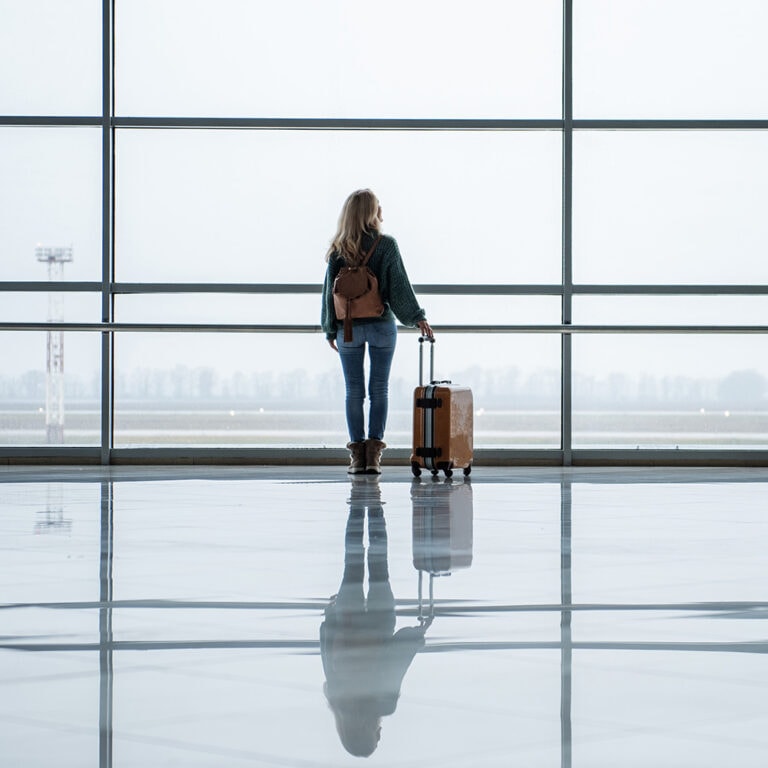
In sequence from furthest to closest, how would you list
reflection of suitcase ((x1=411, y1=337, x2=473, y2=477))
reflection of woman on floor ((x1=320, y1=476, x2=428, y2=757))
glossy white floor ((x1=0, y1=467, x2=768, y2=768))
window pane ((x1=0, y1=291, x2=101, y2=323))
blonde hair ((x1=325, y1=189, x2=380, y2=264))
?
window pane ((x1=0, y1=291, x2=101, y2=323))
blonde hair ((x1=325, y1=189, x2=380, y2=264))
reflection of suitcase ((x1=411, y1=337, x2=473, y2=477))
reflection of woman on floor ((x1=320, y1=476, x2=428, y2=757))
glossy white floor ((x1=0, y1=467, x2=768, y2=768))

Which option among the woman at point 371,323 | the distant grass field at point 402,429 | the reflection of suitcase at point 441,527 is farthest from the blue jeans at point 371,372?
the distant grass field at point 402,429

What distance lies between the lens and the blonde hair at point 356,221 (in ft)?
25.1

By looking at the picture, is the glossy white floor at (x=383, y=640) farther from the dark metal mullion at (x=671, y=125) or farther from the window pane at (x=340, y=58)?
the window pane at (x=340, y=58)

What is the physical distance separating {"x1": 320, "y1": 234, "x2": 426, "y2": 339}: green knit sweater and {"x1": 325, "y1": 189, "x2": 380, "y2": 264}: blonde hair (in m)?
0.06

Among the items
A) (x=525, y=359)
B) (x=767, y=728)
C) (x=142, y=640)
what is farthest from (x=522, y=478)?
(x=767, y=728)

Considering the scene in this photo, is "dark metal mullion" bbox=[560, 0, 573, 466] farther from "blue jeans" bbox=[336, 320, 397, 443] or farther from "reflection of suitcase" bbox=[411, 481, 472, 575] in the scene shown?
"reflection of suitcase" bbox=[411, 481, 472, 575]

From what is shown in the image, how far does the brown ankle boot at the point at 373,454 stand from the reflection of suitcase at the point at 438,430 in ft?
0.62

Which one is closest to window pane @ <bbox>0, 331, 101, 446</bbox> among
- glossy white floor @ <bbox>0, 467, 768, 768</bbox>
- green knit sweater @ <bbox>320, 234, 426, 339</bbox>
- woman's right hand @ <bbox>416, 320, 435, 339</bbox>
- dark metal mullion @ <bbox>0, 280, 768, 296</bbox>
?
dark metal mullion @ <bbox>0, 280, 768, 296</bbox>

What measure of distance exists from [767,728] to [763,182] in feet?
25.8

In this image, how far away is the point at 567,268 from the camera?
9039mm

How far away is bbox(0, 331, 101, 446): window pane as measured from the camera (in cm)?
899

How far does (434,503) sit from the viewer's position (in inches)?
222

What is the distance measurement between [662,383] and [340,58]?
2705 millimetres

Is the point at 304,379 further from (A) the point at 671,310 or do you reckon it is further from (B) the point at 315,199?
(A) the point at 671,310
